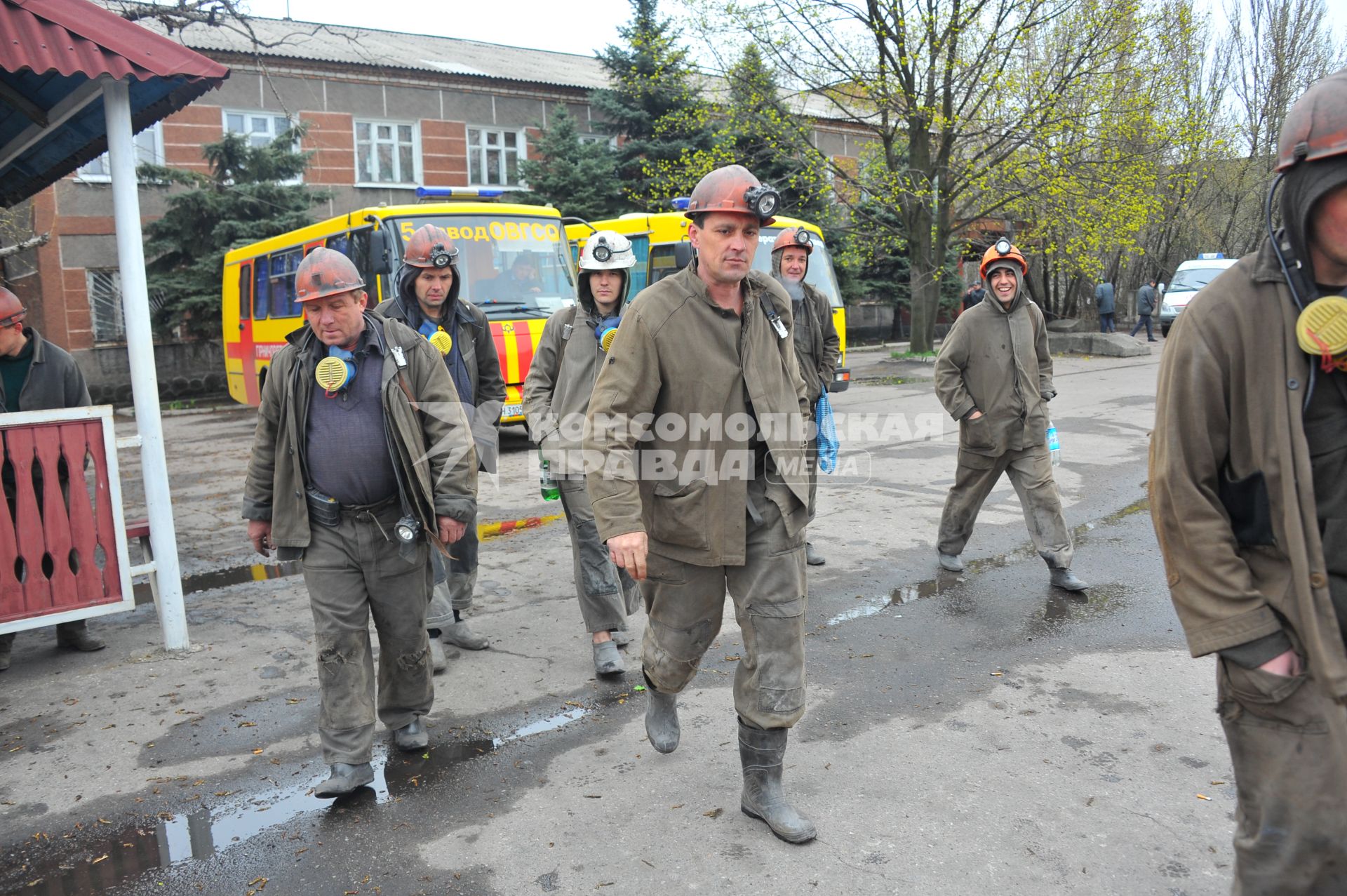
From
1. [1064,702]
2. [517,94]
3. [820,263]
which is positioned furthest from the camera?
[517,94]

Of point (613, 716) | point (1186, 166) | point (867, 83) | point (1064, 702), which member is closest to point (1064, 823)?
point (1064, 702)

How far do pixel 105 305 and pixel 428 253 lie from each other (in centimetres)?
2213

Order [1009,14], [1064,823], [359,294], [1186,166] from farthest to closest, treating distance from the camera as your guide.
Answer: [1186,166] < [1009,14] < [359,294] < [1064,823]

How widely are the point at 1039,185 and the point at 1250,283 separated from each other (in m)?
20.5

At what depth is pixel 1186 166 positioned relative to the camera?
25.0 m

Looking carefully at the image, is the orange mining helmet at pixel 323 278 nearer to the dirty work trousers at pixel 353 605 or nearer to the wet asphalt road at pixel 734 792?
the dirty work trousers at pixel 353 605

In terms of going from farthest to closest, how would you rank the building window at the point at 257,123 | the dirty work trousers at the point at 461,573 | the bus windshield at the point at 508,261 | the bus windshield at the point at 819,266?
the building window at the point at 257,123 < the bus windshield at the point at 819,266 < the bus windshield at the point at 508,261 < the dirty work trousers at the point at 461,573

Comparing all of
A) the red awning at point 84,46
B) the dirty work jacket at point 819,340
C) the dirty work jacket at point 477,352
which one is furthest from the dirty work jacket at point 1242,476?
the red awning at point 84,46

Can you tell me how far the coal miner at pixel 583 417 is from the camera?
15.9ft

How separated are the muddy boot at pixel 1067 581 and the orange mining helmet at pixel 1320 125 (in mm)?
4248

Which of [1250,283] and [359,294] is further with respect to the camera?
[359,294]

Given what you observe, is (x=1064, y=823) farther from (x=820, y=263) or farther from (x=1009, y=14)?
(x=1009, y=14)

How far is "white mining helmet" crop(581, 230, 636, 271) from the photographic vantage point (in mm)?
4828

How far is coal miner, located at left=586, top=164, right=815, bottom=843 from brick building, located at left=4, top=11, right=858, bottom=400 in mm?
19671
